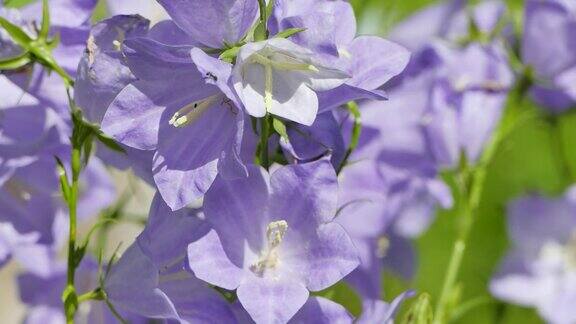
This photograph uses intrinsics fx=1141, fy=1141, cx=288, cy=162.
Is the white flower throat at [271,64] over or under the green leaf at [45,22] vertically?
over

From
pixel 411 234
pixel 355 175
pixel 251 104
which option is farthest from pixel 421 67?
pixel 251 104

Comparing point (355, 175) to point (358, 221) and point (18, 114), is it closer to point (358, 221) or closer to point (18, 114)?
point (358, 221)

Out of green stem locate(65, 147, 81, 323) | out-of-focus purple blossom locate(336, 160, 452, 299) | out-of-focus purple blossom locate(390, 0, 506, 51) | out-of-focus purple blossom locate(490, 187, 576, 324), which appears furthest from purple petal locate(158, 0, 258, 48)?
out-of-focus purple blossom locate(490, 187, 576, 324)

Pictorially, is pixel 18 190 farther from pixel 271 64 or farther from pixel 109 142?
pixel 271 64

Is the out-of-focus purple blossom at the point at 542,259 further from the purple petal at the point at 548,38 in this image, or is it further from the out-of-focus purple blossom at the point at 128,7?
the out-of-focus purple blossom at the point at 128,7

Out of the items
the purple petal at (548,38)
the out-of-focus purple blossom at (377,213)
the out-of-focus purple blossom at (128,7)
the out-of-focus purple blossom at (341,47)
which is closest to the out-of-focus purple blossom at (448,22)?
the purple petal at (548,38)

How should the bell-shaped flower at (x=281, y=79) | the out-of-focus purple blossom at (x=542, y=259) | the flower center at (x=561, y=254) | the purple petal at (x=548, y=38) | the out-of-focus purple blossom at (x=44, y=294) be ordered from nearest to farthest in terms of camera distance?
the bell-shaped flower at (x=281, y=79) → the out-of-focus purple blossom at (x=44, y=294) → the purple petal at (x=548, y=38) → the out-of-focus purple blossom at (x=542, y=259) → the flower center at (x=561, y=254)

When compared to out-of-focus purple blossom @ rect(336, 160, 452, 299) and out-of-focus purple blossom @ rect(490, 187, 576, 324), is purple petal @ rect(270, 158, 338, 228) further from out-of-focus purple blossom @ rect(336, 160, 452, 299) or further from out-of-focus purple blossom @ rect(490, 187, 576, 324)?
out-of-focus purple blossom @ rect(490, 187, 576, 324)
